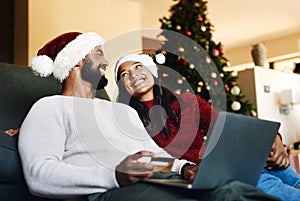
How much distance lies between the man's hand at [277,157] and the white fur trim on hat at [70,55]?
66 centimetres

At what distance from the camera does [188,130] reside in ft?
5.22

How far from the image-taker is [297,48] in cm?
555

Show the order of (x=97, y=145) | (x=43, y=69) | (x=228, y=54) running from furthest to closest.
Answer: (x=228, y=54) → (x=43, y=69) → (x=97, y=145)

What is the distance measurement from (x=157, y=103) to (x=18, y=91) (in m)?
0.50

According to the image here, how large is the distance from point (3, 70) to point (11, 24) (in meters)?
2.33

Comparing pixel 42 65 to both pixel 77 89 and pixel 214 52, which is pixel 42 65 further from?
pixel 214 52

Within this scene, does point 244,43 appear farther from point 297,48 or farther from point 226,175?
point 226,175

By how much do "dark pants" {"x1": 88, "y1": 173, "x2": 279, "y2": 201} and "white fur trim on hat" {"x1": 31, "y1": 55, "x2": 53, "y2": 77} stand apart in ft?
1.86

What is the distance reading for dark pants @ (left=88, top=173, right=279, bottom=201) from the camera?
823mm

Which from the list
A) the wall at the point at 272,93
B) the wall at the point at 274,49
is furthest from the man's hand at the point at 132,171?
the wall at the point at 274,49

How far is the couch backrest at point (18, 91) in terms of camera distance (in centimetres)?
135

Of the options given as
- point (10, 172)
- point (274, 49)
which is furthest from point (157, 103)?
point (274, 49)

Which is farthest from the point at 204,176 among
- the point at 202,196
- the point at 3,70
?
the point at 3,70

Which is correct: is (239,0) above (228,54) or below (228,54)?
above
